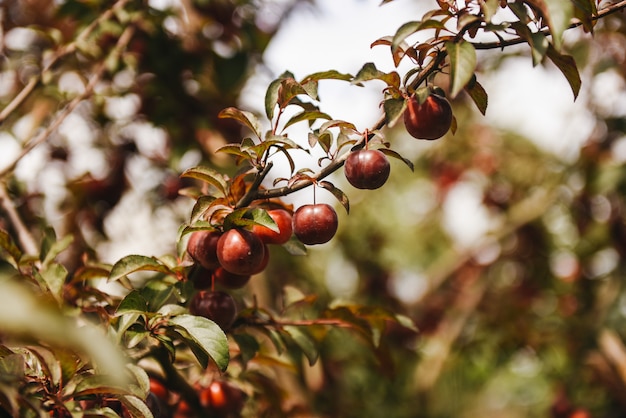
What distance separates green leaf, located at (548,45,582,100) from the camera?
0.85 metres

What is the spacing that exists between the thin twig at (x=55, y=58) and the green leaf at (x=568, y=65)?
4.08ft

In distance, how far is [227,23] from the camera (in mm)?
2490

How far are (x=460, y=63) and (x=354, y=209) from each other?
3134 millimetres

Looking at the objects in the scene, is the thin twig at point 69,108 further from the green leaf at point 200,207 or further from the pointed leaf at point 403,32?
the pointed leaf at point 403,32

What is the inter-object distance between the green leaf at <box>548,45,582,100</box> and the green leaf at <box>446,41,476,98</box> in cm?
13

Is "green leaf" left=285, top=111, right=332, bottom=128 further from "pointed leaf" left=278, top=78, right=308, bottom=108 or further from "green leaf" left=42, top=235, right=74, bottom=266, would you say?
"green leaf" left=42, top=235, right=74, bottom=266

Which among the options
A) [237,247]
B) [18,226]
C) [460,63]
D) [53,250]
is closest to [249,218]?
[237,247]

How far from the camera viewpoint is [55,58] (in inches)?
64.3

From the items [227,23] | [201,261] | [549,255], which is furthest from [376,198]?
[201,261]

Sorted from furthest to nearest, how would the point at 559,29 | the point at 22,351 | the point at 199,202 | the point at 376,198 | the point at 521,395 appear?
the point at 521,395 < the point at 376,198 < the point at 199,202 < the point at 22,351 < the point at 559,29

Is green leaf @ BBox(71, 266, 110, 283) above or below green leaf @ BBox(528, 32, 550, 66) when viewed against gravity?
below

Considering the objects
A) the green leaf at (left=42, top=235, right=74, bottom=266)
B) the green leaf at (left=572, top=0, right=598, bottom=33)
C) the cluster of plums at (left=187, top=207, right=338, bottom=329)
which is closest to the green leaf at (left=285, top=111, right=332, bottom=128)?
the cluster of plums at (left=187, top=207, right=338, bottom=329)

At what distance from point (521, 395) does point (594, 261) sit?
15.0 feet

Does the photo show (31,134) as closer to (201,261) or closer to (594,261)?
(201,261)
